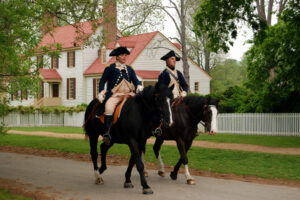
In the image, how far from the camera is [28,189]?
9.18 metres

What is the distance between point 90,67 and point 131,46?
538 cm

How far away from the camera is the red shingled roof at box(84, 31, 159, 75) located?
139 feet

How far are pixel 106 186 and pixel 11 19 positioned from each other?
16.8ft

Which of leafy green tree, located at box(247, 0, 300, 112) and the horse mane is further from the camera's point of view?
leafy green tree, located at box(247, 0, 300, 112)

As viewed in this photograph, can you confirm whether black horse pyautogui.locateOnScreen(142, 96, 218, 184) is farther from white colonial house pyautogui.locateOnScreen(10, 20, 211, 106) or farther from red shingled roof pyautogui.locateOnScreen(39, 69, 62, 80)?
red shingled roof pyautogui.locateOnScreen(39, 69, 62, 80)

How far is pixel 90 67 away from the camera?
46.1 meters

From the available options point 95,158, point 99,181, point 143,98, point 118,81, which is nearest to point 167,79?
point 118,81

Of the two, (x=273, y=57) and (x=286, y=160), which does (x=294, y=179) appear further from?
(x=273, y=57)

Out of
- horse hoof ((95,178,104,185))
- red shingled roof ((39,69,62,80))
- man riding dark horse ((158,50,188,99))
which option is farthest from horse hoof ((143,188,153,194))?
red shingled roof ((39,69,62,80))

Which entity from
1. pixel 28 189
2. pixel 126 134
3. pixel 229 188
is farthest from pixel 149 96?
pixel 28 189

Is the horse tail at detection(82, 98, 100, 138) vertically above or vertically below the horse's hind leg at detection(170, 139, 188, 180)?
above

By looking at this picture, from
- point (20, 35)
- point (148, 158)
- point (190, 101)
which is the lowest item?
point (148, 158)

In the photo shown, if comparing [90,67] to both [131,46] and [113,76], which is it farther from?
[113,76]

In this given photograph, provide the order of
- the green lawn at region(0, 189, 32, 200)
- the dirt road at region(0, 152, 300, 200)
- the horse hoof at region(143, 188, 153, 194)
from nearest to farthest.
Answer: the green lawn at region(0, 189, 32, 200)
the dirt road at region(0, 152, 300, 200)
the horse hoof at region(143, 188, 153, 194)
